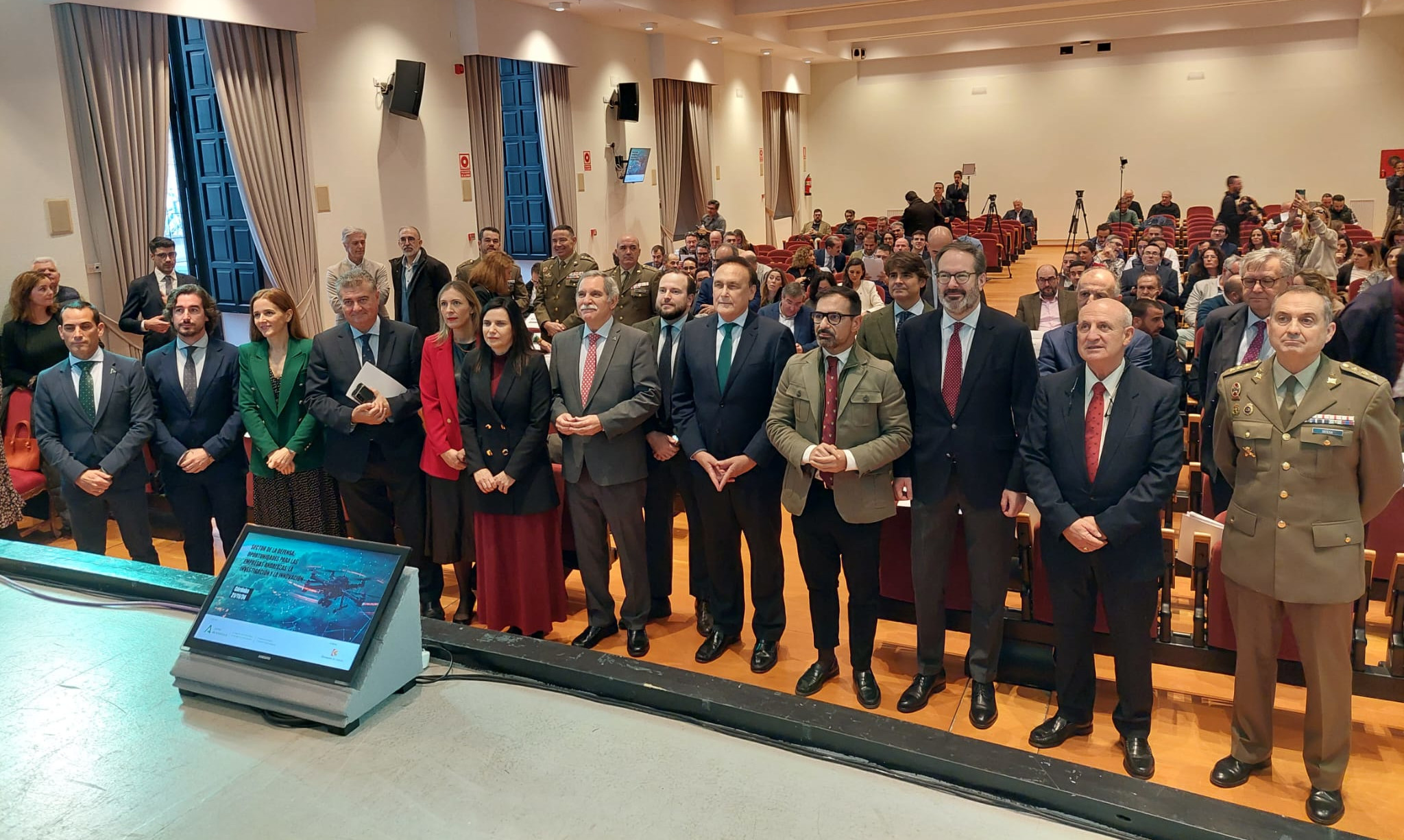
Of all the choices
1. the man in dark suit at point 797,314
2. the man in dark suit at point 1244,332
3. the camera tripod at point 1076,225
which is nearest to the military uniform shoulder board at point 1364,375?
the man in dark suit at point 1244,332

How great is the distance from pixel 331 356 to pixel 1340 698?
145 inches

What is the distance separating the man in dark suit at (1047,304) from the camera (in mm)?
6234

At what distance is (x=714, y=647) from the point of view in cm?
389

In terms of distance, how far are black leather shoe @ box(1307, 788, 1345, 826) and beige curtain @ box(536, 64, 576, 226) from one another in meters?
10.5

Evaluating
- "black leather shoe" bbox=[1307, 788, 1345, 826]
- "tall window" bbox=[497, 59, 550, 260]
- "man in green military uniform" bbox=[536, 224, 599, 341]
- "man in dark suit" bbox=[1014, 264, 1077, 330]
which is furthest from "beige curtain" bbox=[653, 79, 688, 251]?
"black leather shoe" bbox=[1307, 788, 1345, 826]

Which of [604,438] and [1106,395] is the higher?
[1106,395]

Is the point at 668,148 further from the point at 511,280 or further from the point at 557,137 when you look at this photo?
the point at 511,280

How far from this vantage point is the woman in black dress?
3.85m

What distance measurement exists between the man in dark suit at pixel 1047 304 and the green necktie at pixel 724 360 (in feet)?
10.4

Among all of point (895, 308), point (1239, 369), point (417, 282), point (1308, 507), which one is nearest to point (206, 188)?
point (417, 282)

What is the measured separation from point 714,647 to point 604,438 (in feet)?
3.01

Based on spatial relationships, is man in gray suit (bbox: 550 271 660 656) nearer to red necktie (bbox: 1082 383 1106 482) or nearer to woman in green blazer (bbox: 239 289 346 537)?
woman in green blazer (bbox: 239 289 346 537)

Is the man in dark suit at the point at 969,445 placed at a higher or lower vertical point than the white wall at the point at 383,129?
lower

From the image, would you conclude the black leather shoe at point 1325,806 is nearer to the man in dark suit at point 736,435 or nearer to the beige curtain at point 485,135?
the man in dark suit at point 736,435
